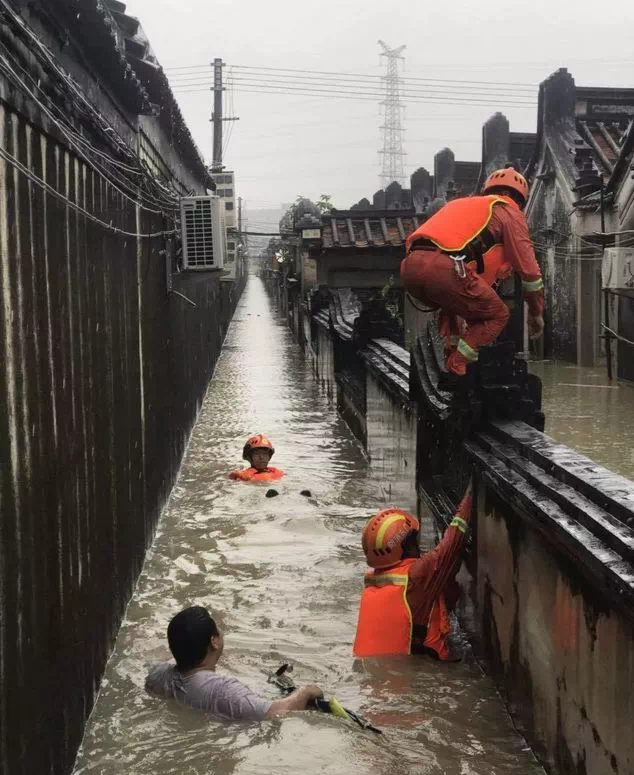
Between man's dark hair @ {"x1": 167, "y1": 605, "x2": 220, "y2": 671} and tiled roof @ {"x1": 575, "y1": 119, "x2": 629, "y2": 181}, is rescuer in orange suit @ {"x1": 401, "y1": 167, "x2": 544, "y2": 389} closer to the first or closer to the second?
man's dark hair @ {"x1": 167, "y1": 605, "x2": 220, "y2": 671}

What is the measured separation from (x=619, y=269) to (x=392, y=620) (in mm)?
13379

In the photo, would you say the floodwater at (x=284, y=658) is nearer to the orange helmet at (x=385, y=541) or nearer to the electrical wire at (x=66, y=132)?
the orange helmet at (x=385, y=541)

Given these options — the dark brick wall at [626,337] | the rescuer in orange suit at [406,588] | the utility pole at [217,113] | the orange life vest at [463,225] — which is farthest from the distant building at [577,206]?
the utility pole at [217,113]

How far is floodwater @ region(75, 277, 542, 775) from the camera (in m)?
4.77

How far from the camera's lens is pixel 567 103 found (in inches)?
956

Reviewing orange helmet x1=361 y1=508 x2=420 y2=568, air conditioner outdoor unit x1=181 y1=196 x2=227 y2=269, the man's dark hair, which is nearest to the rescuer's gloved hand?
orange helmet x1=361 y1=508 x2=420 y2=568

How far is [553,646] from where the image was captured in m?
4.19

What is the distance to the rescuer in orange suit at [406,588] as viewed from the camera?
5.46 meters

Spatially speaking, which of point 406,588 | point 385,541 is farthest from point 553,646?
point 385,541

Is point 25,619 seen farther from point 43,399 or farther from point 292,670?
point 292,670

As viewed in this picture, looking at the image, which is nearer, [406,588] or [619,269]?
[406,588]

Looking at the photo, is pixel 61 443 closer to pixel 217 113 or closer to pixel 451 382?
pixel 451 382

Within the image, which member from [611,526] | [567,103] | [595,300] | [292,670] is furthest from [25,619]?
[567,103]

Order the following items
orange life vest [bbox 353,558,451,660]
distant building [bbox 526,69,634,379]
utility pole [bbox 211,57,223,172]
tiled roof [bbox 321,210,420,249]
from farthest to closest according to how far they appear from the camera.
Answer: utility pole [bbox 211,57,223,172]
distant building [bbox 526,69,634,379]
tiled roof [bbox 321,210,420,249]
orange life vest [bbox 353,558,451,660]
